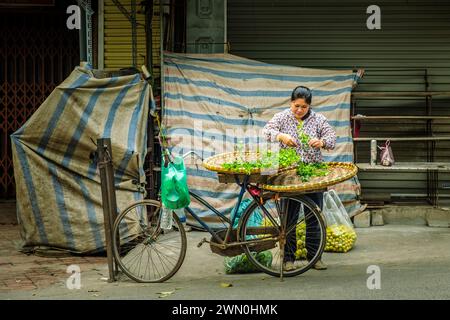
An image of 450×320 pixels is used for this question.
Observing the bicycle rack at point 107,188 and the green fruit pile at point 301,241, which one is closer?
the bicycle rack at point 107,188

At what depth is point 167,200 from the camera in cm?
702

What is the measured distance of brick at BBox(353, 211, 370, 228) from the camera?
1042cm

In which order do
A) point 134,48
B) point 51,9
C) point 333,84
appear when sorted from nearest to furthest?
point 333,84
point 134,48
point 51,9

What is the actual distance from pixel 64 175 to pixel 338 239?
11.5ft

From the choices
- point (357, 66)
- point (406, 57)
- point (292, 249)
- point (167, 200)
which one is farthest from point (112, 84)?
point (406, 57)

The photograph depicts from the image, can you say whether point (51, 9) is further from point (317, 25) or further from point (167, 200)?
point (167, 200)

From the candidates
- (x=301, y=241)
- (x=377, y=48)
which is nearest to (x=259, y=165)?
(x=301, y=241)

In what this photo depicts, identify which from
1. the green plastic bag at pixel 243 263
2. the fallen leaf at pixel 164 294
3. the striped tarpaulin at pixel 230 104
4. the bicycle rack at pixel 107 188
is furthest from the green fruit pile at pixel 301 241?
the striped tarpaulin at pixel 230 104

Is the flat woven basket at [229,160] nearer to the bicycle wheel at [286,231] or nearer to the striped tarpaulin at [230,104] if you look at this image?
the bicycle wheel at [286,231]

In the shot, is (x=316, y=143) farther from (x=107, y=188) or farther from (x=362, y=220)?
(x=362, y=220)

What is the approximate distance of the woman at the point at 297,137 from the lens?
7.46 meters

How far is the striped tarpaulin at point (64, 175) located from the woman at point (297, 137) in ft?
7.08

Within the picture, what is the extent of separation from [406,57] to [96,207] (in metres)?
5.71

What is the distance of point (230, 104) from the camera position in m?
10.3
